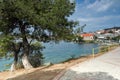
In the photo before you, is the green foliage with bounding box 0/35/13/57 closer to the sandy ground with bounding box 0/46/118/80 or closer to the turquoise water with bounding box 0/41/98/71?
the turquoise water with bounding box 0/41/98/71

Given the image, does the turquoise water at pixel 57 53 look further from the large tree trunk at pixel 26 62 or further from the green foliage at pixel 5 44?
the green foliage at pixel 5 44

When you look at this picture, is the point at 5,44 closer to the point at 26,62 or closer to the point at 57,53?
the point at 26,62

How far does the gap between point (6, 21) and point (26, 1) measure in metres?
2.66

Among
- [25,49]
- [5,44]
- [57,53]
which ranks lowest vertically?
[57,53]

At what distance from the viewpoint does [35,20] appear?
23.6m

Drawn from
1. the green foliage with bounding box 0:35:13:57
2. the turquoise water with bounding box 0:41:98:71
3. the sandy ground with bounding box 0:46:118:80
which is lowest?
the turquoise water with bounding box 0:41:98:71

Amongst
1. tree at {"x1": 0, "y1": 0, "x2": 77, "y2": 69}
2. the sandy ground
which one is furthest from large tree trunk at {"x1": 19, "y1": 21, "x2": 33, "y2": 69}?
the sandy ground

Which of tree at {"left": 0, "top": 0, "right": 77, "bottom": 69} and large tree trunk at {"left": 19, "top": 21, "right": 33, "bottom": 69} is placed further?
large tree trunk at {"left": 19, "top": 21, "right": 33, "bottom": 69}

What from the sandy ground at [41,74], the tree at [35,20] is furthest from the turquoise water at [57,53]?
the sandy ground at [41,74]

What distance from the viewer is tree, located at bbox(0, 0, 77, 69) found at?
23.4 m

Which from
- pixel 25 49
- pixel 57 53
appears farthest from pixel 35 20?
pixel 57 53

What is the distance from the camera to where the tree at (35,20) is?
23406 millimetres

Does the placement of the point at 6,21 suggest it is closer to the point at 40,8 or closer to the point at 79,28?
the point at 40,8

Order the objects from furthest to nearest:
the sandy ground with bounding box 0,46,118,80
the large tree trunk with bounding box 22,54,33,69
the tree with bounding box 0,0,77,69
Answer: the large tree trunk with bounding box 22,54,33,69, the tree with bounding box 0,0,77,69, the sandy ground with bounding box 0,46,118,80
